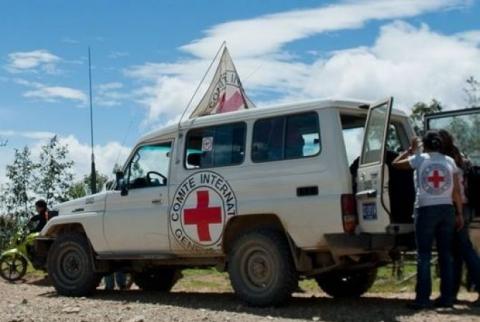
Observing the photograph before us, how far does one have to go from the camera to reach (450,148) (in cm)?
854

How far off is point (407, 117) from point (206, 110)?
102 inches

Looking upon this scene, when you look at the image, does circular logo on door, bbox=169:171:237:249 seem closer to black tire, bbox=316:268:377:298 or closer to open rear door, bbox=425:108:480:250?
black tire, bbox=316:268:377:298

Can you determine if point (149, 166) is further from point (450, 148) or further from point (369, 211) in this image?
point (450, 148)

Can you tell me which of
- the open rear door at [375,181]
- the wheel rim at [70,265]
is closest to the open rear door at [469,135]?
the open rear door at [375,181]

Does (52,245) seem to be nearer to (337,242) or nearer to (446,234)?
(337,242)

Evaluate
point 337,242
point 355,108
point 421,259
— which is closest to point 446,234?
point 421,259

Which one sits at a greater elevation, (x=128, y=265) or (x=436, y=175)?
(x=436, y=175)

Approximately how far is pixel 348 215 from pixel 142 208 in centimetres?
305

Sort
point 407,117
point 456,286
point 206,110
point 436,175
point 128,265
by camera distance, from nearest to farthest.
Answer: point 436,175 → point 456,286 → point 407,117 → point 206,110 → point 128,265

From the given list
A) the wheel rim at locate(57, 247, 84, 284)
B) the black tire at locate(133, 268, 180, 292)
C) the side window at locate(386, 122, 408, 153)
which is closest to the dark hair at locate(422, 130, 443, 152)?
the side window at locate(386, 122, 408, 153)

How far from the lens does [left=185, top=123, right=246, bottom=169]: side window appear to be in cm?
944

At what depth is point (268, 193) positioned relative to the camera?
29.5ft

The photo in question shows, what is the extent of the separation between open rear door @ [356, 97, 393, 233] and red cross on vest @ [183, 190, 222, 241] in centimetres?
179

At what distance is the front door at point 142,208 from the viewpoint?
10078 millimetres
